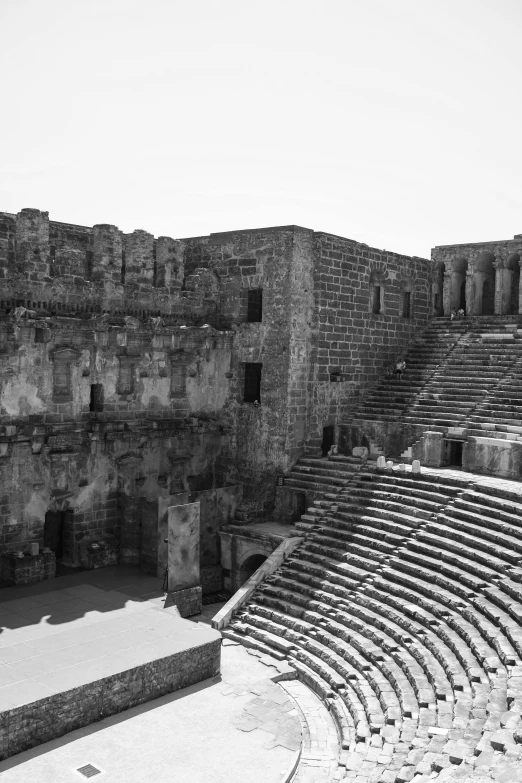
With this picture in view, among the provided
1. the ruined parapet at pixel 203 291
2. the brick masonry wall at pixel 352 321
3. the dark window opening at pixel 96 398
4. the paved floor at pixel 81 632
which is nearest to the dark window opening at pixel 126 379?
the dark window opening at pixel 96 398

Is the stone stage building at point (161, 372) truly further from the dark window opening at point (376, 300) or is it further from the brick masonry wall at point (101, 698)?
the brick masonry wall at point (101, 698)

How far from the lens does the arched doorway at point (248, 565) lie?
22.2 metres

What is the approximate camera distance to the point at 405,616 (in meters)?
16.5

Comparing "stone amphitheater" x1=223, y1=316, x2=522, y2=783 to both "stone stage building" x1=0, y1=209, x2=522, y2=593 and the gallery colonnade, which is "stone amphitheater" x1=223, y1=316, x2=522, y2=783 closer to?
"stone stage building" x1=0, y1=209, x2=522, y2=593

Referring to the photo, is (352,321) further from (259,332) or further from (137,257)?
(137,257)

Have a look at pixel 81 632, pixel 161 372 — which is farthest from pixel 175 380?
pixel 81 632

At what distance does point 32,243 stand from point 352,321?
995 cm

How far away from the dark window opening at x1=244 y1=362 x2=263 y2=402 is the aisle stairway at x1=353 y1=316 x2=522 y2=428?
3.15 metres

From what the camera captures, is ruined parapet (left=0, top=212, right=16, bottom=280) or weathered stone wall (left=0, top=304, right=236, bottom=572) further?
weathered stone wall (left=0, top=304, right=236, bottom=572)

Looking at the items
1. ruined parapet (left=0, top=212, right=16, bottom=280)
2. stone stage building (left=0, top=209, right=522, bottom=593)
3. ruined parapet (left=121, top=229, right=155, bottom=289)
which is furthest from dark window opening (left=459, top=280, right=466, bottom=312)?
ruined parapet (left=0, top=212, right=16, bottom=280)

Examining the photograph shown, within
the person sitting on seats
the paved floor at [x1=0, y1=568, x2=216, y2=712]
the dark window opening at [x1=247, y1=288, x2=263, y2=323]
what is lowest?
the paved floor at [x1=0, y1=568, x2=216, y2=712]

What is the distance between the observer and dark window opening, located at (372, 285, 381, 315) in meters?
26.3

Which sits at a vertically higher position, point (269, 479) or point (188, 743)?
point (269, 479)

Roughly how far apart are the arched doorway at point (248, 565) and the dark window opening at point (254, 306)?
23.4ft
